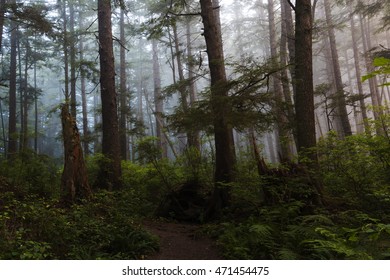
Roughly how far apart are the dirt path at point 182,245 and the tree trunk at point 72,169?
Result: 1960 millimetres

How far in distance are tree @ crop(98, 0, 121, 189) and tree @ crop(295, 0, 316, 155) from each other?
602cm

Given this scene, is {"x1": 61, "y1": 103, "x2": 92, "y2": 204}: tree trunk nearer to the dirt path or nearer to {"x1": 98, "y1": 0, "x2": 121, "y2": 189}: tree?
{"x1": 98, "y1": 0, "x2": 121, "y2": 189}: tree

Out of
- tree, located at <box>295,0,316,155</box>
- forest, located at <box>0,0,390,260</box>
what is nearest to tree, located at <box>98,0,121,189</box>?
forest, located at <box>0,0,390,260</box>

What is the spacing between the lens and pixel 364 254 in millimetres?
3256

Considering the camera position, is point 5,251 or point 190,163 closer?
point 5,251

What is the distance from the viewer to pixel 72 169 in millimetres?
7496

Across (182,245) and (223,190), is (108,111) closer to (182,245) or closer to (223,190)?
(223,190)

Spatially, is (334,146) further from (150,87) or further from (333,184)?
(150,87)

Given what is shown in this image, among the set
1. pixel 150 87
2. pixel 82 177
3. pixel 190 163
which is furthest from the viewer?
pixel 150 87

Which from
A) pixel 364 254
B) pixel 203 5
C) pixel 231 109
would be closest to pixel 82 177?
pixel 231 109

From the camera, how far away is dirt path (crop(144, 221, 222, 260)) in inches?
199

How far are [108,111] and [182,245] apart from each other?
6.03 meters

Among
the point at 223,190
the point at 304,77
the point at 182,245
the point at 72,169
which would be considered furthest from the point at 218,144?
the point at 72,169
